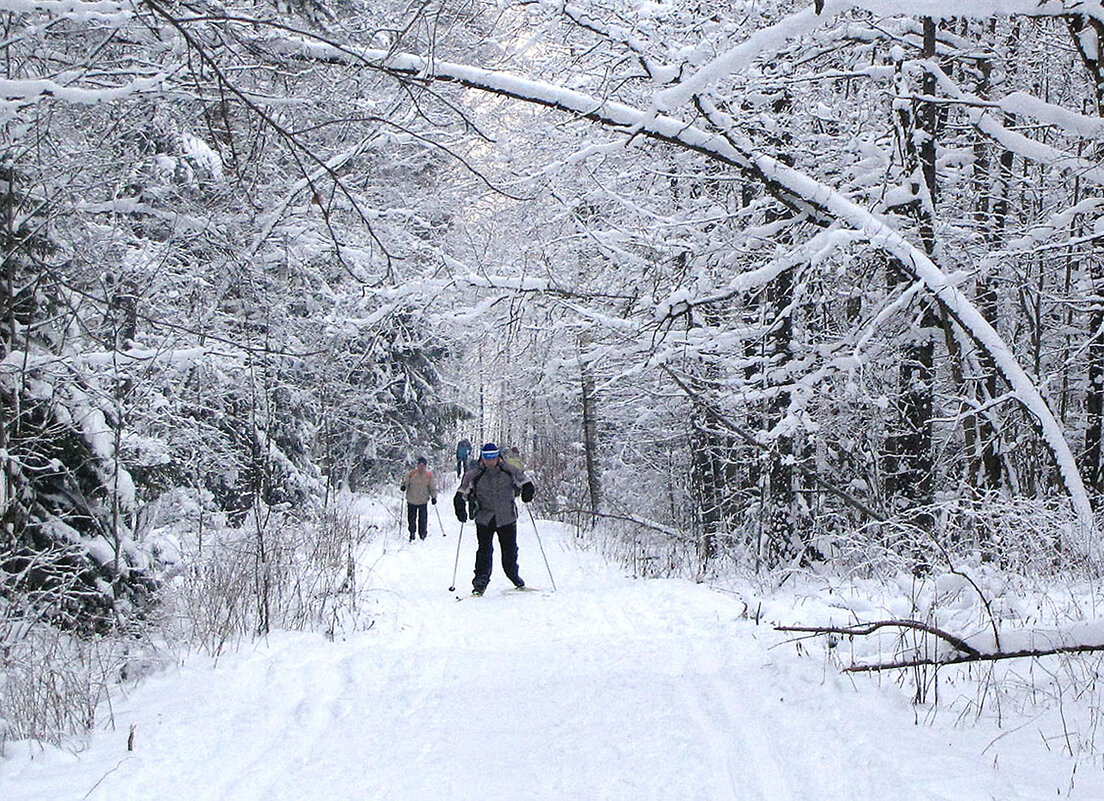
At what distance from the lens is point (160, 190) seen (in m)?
8.44

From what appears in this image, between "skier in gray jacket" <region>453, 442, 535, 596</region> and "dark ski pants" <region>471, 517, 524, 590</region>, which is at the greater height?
"skier in gray jacket" <region>453, 442, 535, 596</region>

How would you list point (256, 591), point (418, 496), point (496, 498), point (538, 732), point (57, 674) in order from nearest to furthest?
point (538, 732), point (57, 674), point (256, 591), point (496, 498), point (418, 496)

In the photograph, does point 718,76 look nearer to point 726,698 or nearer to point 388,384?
point 726,698

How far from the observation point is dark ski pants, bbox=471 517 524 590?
9992 millimetres

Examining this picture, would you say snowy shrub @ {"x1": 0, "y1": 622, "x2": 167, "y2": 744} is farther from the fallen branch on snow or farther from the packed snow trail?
the fallen branch on snow

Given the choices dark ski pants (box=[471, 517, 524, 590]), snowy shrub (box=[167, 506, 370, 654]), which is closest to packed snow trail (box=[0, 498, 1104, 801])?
snowy shrub (box=[167, 506, 370, 654])

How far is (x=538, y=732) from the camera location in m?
4.43

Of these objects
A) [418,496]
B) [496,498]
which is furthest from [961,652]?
[418,496]

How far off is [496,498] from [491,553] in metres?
0.71

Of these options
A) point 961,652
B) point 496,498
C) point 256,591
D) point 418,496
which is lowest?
point 418,496

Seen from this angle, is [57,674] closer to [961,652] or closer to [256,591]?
[256,591]

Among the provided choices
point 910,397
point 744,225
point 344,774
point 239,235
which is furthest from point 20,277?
point 910,397

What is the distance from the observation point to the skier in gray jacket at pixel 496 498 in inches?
404

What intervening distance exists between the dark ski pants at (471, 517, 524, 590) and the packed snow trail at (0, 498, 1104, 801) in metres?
2.91
